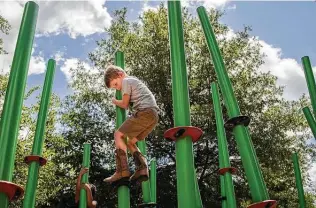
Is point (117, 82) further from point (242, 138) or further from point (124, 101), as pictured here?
point (242, 138)

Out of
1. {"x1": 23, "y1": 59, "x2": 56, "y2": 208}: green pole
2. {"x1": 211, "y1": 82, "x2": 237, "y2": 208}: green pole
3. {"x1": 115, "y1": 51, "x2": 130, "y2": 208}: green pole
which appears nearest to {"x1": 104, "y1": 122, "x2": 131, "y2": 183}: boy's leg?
{"x1": 115, "y1": 51, "x2": 130, "y2": 208}: green pole

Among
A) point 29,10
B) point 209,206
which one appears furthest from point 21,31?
point 209,206

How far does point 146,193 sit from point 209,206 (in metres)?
14.4

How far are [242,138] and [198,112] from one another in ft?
47.8

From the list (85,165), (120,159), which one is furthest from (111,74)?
(85,165)

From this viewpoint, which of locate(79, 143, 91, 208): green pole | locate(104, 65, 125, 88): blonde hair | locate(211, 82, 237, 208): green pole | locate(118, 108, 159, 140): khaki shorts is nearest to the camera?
locate(118, 108, 159, 140): khaki shorts

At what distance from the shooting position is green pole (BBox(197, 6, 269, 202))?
8.39 ft

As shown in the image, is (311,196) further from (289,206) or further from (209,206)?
(209,206)

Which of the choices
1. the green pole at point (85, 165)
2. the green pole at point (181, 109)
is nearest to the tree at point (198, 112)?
the green pole at point (85, 165)

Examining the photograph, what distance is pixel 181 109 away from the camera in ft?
7.32

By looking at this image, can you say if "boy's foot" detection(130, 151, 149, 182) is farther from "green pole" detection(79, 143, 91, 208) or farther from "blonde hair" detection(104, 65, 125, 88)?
"green pole" detection(79, 143, 91, 208)

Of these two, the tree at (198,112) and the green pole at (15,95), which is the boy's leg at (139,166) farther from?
the tree at (198,112)

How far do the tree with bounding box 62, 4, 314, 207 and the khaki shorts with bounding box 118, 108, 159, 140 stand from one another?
13.7 metres

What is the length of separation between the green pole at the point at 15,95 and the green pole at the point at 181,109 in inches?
35.1
